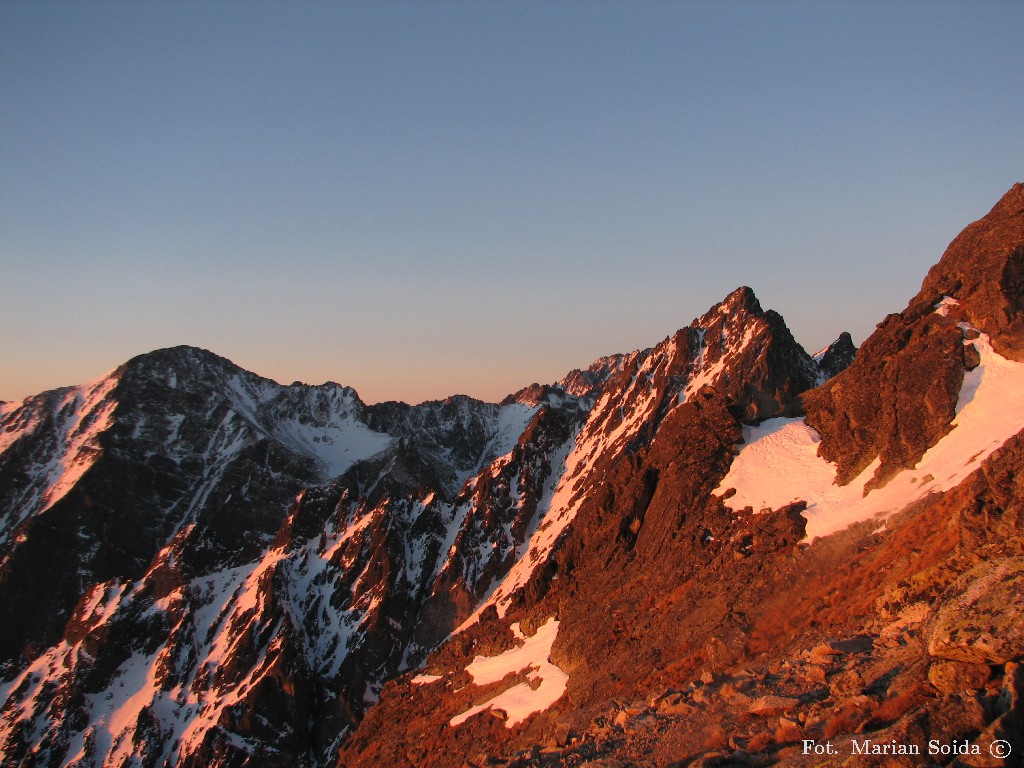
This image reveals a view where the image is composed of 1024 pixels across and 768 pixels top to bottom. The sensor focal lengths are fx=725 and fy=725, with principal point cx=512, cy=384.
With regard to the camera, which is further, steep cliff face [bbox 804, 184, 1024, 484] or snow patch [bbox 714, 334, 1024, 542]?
steep cliff face [bbox 804, 184, 1024, 484]

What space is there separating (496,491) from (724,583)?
205ft

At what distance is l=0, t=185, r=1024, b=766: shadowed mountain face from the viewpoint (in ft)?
76.6

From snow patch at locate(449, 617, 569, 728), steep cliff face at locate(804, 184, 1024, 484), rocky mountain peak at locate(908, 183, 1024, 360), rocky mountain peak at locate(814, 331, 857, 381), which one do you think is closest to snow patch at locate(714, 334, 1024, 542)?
steep cliff face at locate(804, 184, 1024, 484)

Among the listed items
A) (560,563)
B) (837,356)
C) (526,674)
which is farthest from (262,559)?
(837,356)

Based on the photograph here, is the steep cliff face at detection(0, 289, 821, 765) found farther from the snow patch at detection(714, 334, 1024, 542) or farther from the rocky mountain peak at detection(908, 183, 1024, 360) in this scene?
Answer: the rocky mountain peak at detection(908, 183, 1024, 360)

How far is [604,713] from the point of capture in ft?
95.7

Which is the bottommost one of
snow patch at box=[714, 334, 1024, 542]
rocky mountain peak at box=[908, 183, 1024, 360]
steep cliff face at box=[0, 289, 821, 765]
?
steep cliff face at box=[0, 289, 821, 765]

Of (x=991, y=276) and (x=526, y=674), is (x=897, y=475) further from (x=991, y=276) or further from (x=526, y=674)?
(x=526, y=674)

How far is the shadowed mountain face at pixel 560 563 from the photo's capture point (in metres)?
23.4

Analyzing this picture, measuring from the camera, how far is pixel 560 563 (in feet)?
194

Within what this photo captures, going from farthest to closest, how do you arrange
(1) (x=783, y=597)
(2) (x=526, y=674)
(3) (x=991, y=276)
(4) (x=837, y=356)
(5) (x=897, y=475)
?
(4) (x=837, y=356) → (2) (x=526, y=674) → (3) (x=991, y=276) → (5) (x=897, y=475) → (1) (x=783, y=597)

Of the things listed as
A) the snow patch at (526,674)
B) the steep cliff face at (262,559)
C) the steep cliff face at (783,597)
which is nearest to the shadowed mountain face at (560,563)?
the steep cliff face at (783,597)

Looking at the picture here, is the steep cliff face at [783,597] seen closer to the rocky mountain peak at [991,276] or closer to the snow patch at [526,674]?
the snow patch at [526,674]

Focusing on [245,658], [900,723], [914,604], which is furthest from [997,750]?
[245,658]
